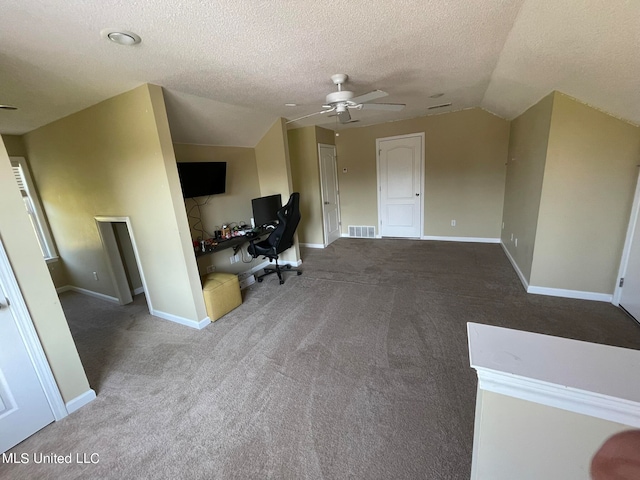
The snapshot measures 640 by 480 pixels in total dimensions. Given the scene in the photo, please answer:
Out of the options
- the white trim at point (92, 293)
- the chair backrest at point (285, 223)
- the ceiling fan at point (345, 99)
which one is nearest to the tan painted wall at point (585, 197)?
the ceiling fan at point (345, 99)

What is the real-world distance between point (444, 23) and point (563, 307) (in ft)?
9.63

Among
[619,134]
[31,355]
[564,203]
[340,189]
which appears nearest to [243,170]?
[340,189]

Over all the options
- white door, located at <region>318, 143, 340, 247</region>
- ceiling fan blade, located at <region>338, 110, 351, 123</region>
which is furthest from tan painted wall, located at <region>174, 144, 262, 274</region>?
ceiling fan blade, located at <region>338, 110, 351, 123</region>

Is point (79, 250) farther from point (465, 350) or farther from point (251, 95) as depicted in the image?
point (465, 350)

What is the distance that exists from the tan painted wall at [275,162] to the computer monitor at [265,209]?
0.17 m

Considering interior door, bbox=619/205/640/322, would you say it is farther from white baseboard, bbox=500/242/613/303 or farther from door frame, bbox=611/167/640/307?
white baseboard, bbox=500/242/613/303

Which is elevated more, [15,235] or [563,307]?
[15,235]

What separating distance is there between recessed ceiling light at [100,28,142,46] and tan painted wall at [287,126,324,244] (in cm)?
356

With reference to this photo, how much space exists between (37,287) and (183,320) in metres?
1.39

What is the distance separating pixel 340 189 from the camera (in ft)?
19.8

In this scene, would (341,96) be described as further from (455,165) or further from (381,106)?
(455,165)

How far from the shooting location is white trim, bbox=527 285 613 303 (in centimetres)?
285

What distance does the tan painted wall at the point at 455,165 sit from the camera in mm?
4730

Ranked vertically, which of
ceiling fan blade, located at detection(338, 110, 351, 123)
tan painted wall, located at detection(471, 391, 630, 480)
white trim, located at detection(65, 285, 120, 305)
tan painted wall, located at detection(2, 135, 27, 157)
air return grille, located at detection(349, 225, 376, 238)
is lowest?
white trim, located at detection(65, 285, 120, 305)
